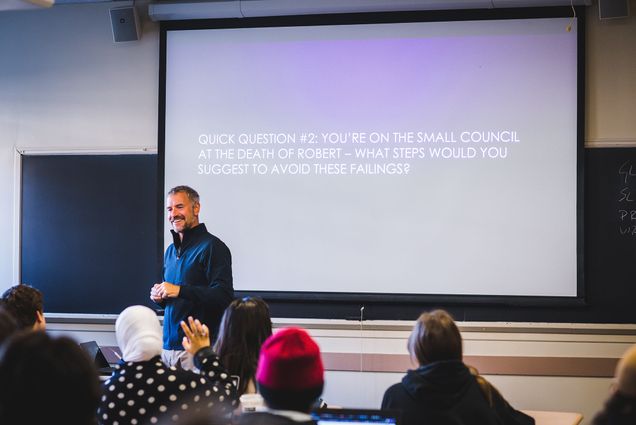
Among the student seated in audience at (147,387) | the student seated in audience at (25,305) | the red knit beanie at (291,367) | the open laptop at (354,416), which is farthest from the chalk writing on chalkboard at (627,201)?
the student seated in audience at (25,305)

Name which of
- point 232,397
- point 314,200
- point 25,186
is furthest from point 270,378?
point 25,186

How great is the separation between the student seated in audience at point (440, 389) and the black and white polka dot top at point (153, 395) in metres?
0.63

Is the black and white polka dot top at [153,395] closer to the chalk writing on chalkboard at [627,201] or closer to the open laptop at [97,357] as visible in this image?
the open laptop at [97,357]

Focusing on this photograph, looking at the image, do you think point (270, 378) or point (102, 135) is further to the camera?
point (102, 135)

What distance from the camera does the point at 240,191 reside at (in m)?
4.73

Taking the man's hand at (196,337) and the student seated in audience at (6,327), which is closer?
the student seated in audience at (6,327)

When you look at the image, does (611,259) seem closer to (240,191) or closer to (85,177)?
(240,191)

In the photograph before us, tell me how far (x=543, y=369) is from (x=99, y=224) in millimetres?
3023

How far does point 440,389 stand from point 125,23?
3.45m

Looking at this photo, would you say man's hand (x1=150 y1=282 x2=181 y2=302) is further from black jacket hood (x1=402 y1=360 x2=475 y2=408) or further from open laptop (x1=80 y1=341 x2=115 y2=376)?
black jacket hood (x1=402 y1=360 x2=475 y2=408)

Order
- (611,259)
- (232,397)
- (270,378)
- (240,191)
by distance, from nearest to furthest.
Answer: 1. (270,378)
2. (232,397)
3. (611,259)
4. (240,191)

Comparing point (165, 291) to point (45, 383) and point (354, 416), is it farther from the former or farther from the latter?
point (45, 383)

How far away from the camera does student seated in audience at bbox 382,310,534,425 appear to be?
2.45 metres

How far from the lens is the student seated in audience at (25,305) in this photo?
2789 mm
